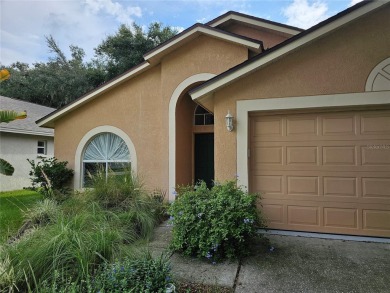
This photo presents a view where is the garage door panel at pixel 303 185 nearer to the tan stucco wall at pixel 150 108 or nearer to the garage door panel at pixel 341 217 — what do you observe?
the garage door panel at pixel 341 217

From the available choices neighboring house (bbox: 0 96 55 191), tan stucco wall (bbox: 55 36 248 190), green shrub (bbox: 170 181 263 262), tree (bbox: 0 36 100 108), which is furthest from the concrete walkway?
tree (bbox: 0 36 100 108)

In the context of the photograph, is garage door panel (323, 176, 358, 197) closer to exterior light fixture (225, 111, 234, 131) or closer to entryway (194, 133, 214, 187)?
exterior light fixture (225, 111, 234, 131)

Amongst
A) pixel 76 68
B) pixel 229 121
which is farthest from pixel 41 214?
pixel 76 68

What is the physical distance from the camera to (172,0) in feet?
26.9

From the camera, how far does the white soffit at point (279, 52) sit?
508 cm

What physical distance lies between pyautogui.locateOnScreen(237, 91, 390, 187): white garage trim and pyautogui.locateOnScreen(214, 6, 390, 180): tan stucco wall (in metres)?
0.12

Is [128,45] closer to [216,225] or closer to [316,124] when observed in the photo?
[316,124]

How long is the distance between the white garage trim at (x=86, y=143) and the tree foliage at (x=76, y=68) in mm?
13974

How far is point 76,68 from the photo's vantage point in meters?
31.4

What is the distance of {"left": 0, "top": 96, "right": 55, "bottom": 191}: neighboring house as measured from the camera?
48.0 ft

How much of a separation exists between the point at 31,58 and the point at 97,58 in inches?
394

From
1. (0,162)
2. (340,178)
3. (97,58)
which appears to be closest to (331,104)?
(340,178)

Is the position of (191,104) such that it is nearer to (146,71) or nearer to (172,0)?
(146,71)

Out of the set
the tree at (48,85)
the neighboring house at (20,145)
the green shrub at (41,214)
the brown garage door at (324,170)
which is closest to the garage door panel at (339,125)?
the brown garage door at (324,170)
